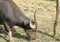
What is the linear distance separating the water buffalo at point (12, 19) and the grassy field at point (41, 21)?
18.8 inches

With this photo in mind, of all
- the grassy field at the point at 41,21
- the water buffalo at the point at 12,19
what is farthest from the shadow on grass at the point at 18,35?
the water buffalo at the point at 12,19

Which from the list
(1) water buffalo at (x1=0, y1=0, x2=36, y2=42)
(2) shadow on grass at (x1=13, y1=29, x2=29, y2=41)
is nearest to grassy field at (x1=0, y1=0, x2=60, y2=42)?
(2) shadow on grass at (x1=13, y1=29, x2=29, y2=41)

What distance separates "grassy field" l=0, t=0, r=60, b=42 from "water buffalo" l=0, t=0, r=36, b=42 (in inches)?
18.8

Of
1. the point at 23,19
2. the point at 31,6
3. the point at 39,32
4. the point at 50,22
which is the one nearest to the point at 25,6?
the point at 31,6

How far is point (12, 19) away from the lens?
915 cm

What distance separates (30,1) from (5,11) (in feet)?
18.8

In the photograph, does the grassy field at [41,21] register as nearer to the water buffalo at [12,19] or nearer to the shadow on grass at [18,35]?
the shadow on grass at [18,35]

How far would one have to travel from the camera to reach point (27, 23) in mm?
9086

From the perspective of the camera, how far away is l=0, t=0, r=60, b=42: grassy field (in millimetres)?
9672

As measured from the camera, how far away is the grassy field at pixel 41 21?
967 centimetres

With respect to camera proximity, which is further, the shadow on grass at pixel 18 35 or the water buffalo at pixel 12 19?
the shadow on grass at pixel 18 35

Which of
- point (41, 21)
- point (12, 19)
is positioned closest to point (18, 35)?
point (12, 19)

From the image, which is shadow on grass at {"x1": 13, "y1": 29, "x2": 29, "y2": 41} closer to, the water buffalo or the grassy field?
the grassy field

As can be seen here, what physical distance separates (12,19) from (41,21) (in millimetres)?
2635
